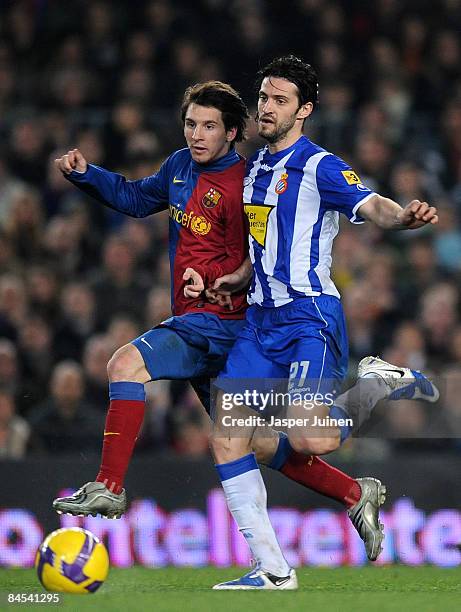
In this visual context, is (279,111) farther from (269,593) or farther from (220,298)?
(269,593)

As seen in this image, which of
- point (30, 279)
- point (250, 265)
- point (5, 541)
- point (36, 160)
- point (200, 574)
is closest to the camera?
point (250, 265)

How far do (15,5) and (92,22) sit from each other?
2.66ft

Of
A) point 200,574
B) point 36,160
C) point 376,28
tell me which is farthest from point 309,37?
point 200,574

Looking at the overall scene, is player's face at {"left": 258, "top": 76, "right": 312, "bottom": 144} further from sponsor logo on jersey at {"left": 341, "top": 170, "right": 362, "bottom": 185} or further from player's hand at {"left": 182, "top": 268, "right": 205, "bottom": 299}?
player's hand at {"left": 182, "top": 268, "right": 205, "bottom": 299}

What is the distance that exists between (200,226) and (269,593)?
177 cm

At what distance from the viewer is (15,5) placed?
42.8 feet

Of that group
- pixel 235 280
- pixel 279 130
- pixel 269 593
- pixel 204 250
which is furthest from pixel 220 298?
pixel 269 593

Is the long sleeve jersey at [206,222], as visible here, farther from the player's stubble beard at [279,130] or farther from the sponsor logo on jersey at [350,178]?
the sponsor logo on jersey at [350,178]

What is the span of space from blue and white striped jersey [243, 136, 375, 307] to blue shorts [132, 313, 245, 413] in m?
0.28

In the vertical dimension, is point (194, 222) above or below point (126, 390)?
above

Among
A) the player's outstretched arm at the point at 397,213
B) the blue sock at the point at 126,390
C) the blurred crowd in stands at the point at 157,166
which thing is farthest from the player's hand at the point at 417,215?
the blurred crowd in stands at the point at 157,166

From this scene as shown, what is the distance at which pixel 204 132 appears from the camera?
6.55 meters

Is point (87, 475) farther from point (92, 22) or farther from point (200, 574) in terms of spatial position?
point (92, 22)

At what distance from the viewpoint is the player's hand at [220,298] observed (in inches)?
258
